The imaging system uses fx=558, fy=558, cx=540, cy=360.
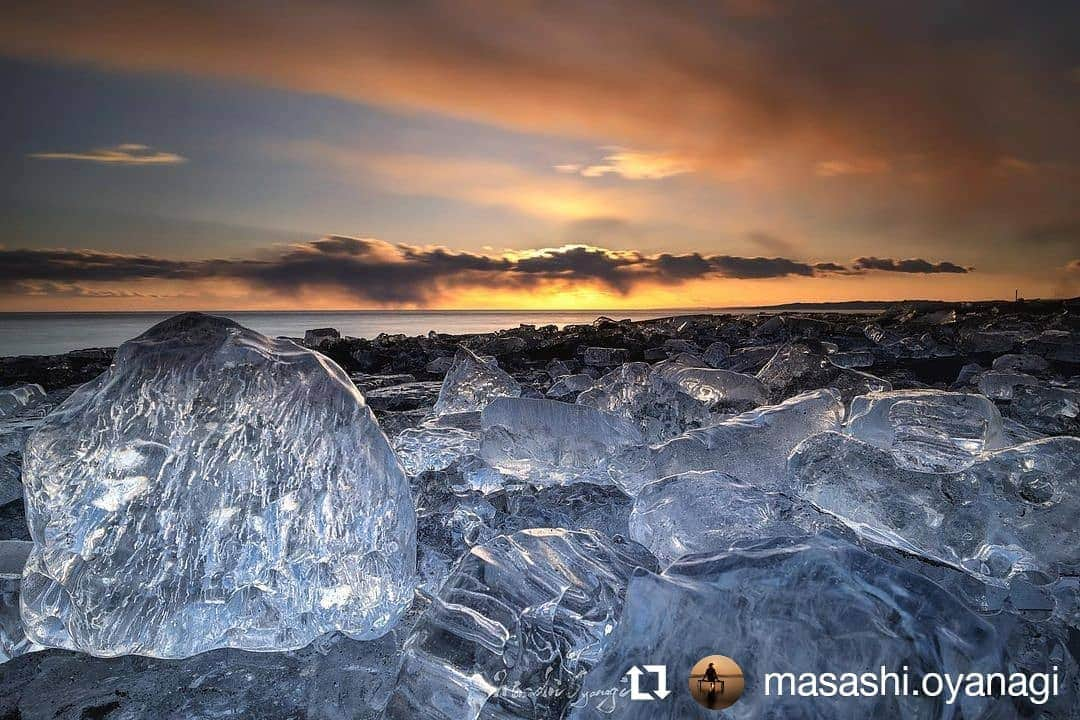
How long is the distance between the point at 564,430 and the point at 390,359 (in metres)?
3.90

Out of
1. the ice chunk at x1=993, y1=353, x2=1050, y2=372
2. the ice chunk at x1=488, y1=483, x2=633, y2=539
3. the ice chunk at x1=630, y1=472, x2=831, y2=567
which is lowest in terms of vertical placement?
the ice chunk at x1=488, y1=483, x2=633, y2=539

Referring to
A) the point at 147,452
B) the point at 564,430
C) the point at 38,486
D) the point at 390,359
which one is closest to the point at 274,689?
the point at 147,452

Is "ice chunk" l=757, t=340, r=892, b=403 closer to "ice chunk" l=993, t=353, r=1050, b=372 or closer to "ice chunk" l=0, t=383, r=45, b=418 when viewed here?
"ice chunk" l=993, t=353, r=1050, b=372

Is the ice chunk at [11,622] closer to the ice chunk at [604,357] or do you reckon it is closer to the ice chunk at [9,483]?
the ice chunk at [9,483]

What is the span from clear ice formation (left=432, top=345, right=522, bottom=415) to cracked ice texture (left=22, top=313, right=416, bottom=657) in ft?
4.90

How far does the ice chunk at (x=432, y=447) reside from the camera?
1.95 m

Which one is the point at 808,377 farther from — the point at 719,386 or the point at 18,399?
the point at 18,399

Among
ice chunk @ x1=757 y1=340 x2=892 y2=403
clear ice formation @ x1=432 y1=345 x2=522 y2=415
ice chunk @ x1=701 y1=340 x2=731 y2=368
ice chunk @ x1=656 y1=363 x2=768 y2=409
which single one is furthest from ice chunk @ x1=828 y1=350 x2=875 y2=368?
clear ice formation @ x1=432 y1=345 x2=522 y2=415

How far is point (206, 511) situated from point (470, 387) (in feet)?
5.81

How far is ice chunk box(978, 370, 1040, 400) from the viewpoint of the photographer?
2818mm

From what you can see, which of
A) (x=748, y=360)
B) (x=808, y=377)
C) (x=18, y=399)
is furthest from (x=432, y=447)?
(x=748, y=360)

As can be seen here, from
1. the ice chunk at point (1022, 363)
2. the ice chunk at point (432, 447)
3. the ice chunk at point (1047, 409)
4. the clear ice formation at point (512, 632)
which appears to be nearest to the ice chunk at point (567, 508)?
the ice chunk at point (432, 447)

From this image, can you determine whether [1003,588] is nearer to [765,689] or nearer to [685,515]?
[685,515]

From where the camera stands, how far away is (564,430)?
1.95m
